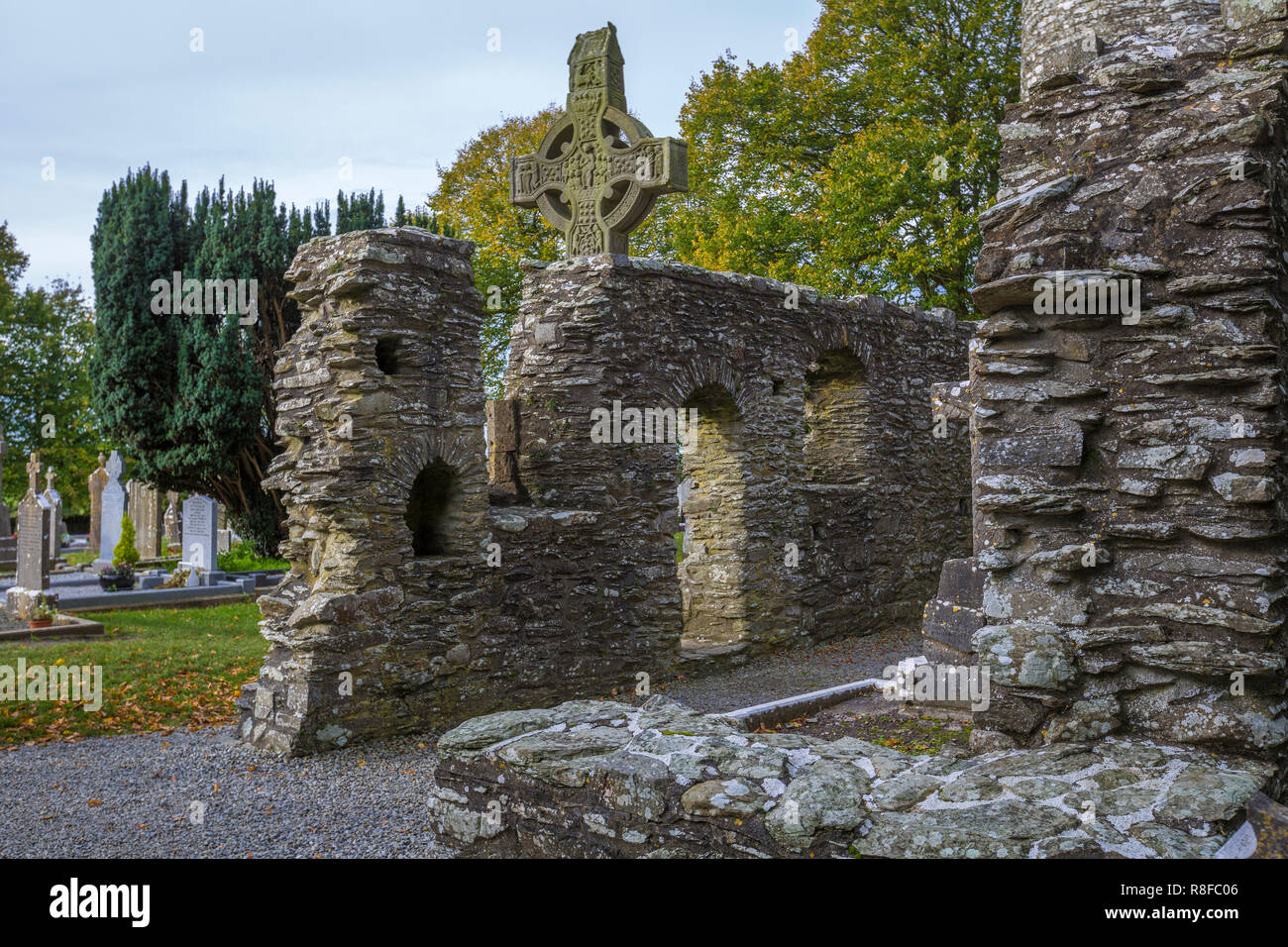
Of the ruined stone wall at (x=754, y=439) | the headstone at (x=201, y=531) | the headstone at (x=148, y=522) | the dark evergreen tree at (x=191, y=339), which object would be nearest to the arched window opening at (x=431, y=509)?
the ruined stone wall at (x=754, y=439)

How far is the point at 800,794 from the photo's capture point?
3.77m

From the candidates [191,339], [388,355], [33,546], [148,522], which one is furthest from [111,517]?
[388,355]

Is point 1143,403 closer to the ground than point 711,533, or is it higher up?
higher up

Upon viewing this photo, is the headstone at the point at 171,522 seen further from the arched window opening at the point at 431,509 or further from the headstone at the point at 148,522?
the arched window opening at the point at 431,509

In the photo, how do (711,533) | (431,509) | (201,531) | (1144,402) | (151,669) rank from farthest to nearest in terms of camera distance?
(201,531), (711,533), (151,669), (431,509), (1144,402)

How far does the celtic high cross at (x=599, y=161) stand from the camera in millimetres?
10391

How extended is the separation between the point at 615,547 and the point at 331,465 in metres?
3.09

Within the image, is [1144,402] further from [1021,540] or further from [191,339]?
[191,339]

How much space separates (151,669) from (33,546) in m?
5.13

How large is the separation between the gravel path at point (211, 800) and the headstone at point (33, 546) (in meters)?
7.22

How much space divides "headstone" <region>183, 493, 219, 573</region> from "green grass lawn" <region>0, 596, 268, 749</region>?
75.6 inches

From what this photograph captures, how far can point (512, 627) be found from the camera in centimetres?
877

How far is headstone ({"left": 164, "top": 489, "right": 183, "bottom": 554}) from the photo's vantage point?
77.5 feet

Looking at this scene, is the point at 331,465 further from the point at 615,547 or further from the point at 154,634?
the point at 154,634
